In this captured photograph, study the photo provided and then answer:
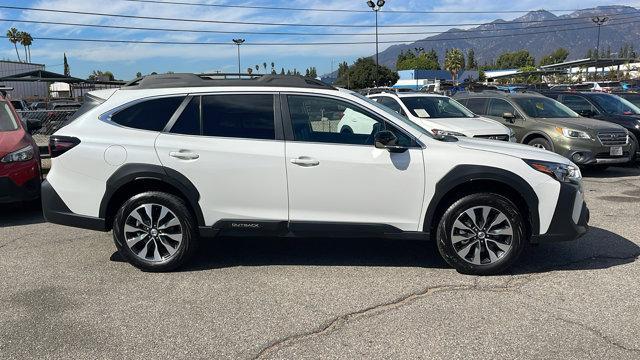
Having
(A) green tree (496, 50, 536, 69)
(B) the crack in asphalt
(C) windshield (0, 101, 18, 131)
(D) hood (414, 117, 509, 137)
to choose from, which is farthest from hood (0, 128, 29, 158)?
(A) green tree (496, 50, 536, 69)

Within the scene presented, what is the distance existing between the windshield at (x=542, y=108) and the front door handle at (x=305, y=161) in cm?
778

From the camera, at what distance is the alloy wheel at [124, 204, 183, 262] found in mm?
4785

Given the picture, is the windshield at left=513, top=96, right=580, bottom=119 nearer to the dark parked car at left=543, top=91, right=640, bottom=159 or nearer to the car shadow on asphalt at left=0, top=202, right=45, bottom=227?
the dark parked car at left=543, top=91, right=640, bottom=159

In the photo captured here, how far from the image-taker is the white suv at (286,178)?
4598 millimetres

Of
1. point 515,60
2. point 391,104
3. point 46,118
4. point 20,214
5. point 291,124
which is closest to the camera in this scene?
point 291,124

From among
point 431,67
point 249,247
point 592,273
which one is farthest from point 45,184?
point 431,67

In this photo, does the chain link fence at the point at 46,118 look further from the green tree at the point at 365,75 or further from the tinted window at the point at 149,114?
the green tree at the point at 365,75

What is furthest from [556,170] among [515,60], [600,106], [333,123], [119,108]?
[515,60]

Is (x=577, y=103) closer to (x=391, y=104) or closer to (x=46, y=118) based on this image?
(x=391, y=104)

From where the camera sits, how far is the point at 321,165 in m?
4.62

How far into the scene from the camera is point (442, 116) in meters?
10.5

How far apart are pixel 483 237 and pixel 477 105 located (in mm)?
8181

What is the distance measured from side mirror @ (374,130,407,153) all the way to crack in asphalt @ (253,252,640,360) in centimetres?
123

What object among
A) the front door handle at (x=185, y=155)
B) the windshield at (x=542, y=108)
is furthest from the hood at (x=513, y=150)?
the windshield at (x=542, y=108)
